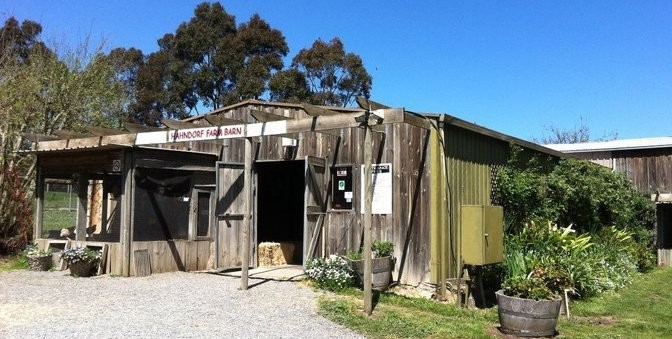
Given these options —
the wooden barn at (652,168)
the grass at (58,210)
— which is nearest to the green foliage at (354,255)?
the grass at (58,210)

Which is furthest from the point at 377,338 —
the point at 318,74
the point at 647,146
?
the point at 318,74

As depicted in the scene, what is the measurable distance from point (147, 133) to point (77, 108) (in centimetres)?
744

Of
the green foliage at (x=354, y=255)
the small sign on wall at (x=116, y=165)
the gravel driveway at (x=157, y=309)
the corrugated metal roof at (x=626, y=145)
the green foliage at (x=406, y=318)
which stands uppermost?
the corrugated metal roof at (x=626, y=145)

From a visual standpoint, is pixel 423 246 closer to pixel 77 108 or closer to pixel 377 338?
pixel 377 338

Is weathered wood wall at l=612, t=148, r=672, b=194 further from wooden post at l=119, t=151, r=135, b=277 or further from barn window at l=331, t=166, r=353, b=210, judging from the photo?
wooden post at l=119, t=151, r=135, b=277

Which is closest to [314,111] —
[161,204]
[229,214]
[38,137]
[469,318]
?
[469,318]

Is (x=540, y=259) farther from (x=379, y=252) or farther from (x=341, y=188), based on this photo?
(x=341, y=188)

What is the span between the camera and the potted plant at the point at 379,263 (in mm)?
8719

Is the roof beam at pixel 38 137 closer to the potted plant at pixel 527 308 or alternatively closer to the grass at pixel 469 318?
the grass at pixel 469 318

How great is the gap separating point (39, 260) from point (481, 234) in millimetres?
8405

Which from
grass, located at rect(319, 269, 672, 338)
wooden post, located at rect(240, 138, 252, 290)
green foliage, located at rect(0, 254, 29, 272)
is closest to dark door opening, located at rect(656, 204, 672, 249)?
grass, located at rect(319, 269, 672, 338)

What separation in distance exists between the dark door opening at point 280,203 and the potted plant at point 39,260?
4.64 metres

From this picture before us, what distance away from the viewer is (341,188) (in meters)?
10.3

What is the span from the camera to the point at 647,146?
15.8 m
